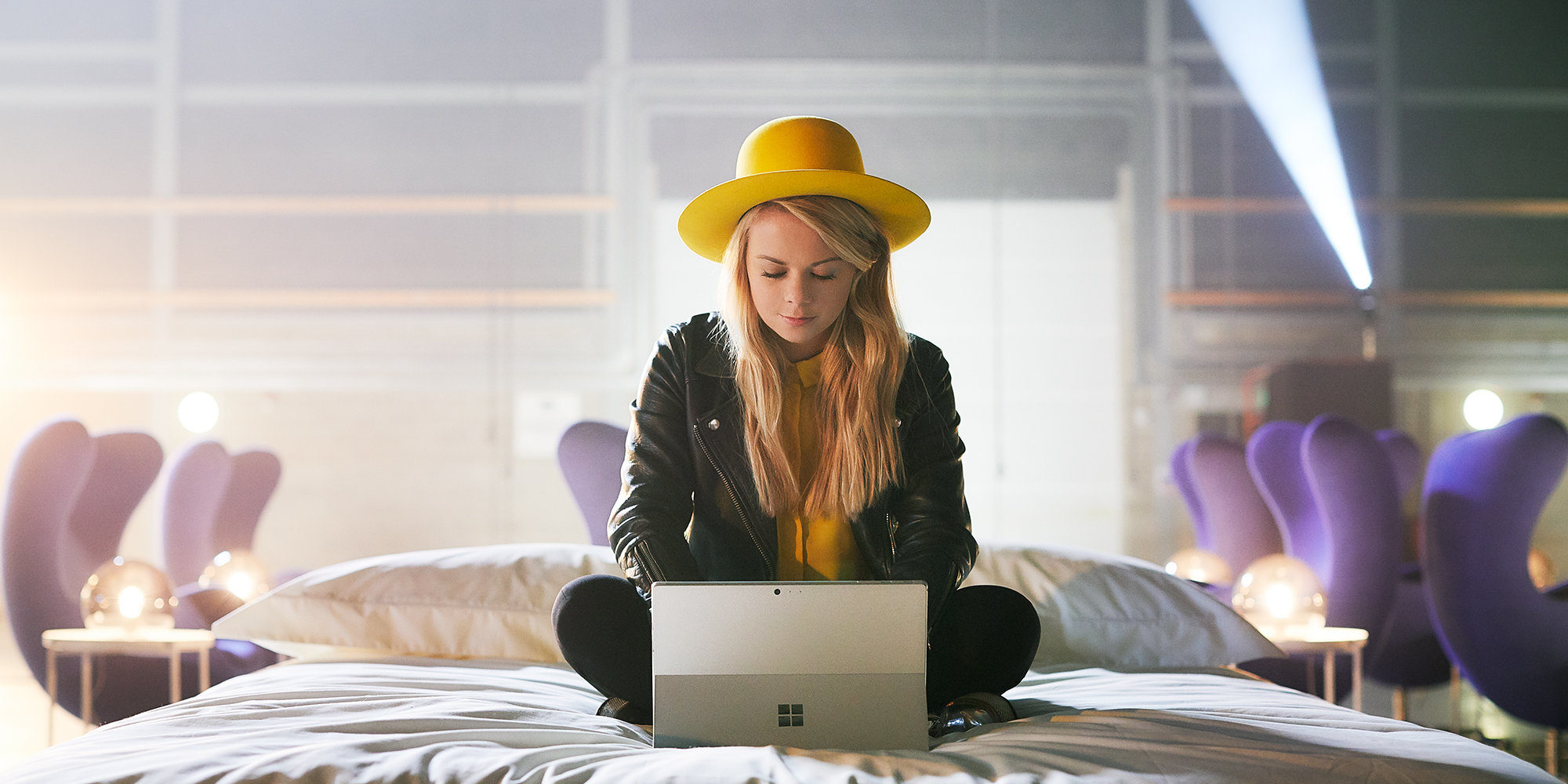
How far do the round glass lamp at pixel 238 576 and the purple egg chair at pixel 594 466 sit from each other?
97 cm

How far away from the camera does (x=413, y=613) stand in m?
1.87

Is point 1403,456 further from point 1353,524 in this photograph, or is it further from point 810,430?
point 810,430

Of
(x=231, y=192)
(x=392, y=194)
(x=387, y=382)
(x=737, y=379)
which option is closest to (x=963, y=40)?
(x=392, y=194)

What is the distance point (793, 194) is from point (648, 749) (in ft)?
2.46

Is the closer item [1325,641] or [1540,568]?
[1325,641]

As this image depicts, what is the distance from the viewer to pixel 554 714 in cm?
139

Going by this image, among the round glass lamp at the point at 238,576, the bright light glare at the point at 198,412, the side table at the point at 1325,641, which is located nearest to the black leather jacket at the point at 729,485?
the side table at the point at 1325,641

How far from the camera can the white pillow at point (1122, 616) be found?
1856 millimetres

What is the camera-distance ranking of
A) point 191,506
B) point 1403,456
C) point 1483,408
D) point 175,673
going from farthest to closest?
point 1483,408 → point 1403,456 → point 191,506 → point 175,673

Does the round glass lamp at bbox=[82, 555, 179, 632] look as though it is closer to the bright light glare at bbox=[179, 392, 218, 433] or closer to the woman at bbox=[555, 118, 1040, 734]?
the woman at bbox=[555, 118, 1040, 734]

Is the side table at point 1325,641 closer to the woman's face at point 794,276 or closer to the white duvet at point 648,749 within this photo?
the white duvet at point 648,749

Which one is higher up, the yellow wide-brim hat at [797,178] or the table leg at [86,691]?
the yellow wide-brim hat at [797,178]

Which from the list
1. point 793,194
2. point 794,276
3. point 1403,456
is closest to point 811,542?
point 794,276

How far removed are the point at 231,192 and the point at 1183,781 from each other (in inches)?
177
